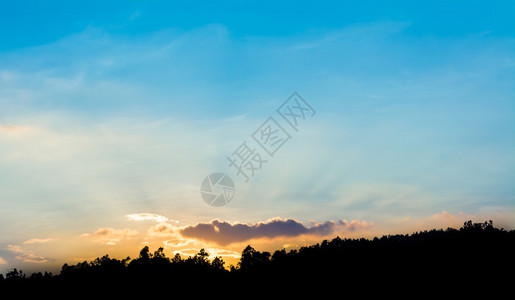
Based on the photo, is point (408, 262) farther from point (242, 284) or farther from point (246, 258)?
point (246, 258)

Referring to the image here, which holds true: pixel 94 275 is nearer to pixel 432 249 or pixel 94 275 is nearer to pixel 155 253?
pixel 155 253

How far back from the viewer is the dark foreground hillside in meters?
92.7

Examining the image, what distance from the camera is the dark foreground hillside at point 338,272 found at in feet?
304

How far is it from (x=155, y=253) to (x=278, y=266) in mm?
40890

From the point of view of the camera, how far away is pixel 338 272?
354 ft

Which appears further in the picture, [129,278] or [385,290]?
[129,278]

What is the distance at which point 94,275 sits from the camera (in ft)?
383

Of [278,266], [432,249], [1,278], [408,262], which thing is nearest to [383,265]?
[408,262]

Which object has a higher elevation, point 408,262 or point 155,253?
point 155,253

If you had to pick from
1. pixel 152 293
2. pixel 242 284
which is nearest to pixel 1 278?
pixel 152 293

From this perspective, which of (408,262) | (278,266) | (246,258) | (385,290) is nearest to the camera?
(385,290)

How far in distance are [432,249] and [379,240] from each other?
109 ft

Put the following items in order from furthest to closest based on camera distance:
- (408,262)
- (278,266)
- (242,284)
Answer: (278,266)
(242,284)
(408,262)

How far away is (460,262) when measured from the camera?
96.4 m
